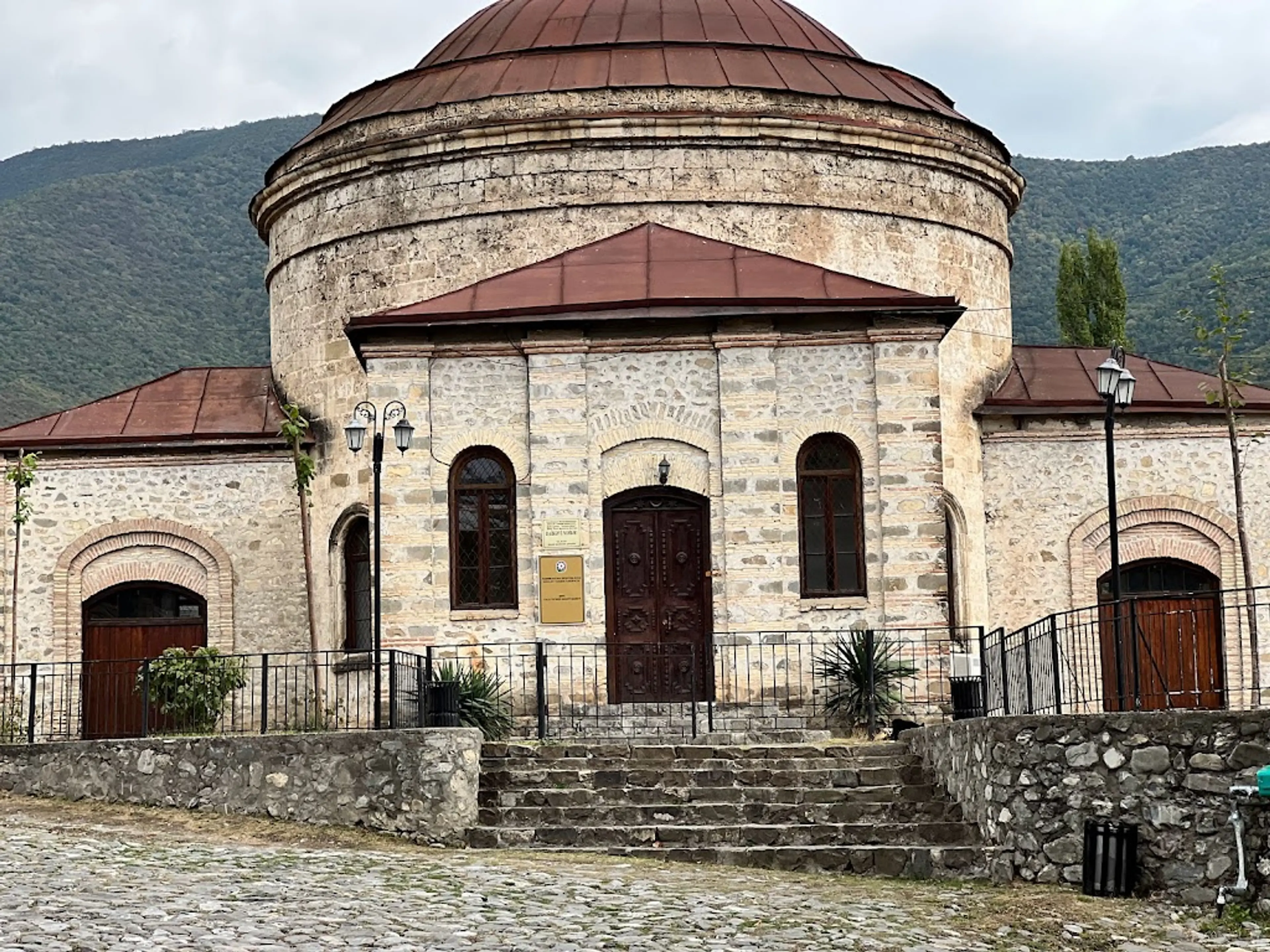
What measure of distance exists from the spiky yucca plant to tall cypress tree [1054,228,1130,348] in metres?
22.1

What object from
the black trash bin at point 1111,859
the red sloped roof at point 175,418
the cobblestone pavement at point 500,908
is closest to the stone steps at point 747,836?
the cobblestone pavement at point 500,908

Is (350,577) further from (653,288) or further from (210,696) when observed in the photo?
(653,288)

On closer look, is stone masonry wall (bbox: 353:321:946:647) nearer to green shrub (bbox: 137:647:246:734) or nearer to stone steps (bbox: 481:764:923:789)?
green shrub (bbox: 137:647:246:734)

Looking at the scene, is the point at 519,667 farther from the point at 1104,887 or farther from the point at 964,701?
the point at 1104,887

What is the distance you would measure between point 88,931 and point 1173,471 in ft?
58.9

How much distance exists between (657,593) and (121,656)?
859 centimetres

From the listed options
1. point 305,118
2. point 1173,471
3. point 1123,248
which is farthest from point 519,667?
point 305,118

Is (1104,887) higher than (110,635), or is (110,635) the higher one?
(110,635)

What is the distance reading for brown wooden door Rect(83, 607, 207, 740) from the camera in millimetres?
24141

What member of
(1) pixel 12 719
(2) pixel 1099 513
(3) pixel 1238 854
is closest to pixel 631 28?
(2) pixel 1099 513

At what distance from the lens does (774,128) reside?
23969 mm

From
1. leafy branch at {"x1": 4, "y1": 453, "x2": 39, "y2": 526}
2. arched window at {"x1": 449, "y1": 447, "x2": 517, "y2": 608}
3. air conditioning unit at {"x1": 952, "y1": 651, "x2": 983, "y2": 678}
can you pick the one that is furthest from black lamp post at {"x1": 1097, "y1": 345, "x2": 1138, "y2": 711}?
leafy branch at {"x1": 4, "y1": 453, "x2": 39, "y2": 526}

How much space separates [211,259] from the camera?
85125 mm

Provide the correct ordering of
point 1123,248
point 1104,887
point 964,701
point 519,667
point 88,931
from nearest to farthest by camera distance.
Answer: point 88,931 → point 1104,887 → point 964,701 → point 519,667 → point 1123,248
